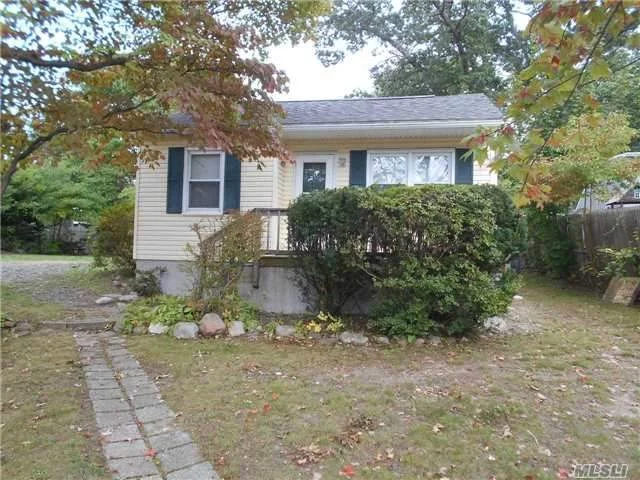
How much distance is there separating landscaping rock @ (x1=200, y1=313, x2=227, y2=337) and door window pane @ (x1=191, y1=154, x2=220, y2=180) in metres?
3.93

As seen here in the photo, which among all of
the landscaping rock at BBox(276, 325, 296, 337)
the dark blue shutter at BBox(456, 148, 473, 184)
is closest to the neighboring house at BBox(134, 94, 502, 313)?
the dark blue shutter at BBox(456, 148, 473, 184)

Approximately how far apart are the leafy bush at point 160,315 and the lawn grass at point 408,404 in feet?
1.93

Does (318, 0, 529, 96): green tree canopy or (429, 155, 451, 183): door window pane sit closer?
(429, 155, 451, 183): door window pane

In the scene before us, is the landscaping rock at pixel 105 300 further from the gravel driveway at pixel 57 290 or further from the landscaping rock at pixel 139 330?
the landscaping rock at pixel 139 330

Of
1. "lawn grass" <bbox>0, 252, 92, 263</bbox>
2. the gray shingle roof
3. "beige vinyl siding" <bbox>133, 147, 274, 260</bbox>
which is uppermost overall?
the gray shingle roof

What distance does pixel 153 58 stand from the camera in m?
5.06

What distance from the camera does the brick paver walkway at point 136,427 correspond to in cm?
257

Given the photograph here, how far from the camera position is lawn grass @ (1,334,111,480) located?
2592 mm

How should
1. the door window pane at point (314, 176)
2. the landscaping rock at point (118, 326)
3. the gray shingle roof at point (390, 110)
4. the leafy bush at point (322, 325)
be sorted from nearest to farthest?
1. the leafy bush at point (322, 325)
2. the landscaping rock at point (118, 326)
3. the gray shingle roof at point (390, 110)
4. the door window pane at point (314, 176)

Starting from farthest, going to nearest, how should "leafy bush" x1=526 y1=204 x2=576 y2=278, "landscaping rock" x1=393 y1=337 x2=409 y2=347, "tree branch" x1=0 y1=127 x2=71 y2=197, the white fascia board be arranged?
1. "leafy bush" x1=526 y1=204 x2=576 y2=278
2. the white fascia board
3. "landscaping rock" x1=393 y1=337 x2=409 y2=347
4. "tree branch" x1=0 y1=127 x2=71 y2=197

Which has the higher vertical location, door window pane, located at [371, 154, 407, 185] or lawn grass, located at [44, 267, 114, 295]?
door window pane, located at [371, 154, 407, 185]

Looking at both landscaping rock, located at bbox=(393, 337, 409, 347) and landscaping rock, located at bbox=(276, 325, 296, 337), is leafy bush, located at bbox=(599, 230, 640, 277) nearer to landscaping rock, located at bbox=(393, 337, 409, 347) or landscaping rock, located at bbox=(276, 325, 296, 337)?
landscaping rock, located at bbox=(393, 337, 409, 347)

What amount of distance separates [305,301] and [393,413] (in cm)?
351

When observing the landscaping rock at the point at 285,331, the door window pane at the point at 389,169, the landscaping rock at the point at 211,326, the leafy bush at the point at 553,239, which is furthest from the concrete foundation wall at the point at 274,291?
the leafy bush at the point at 553,239
